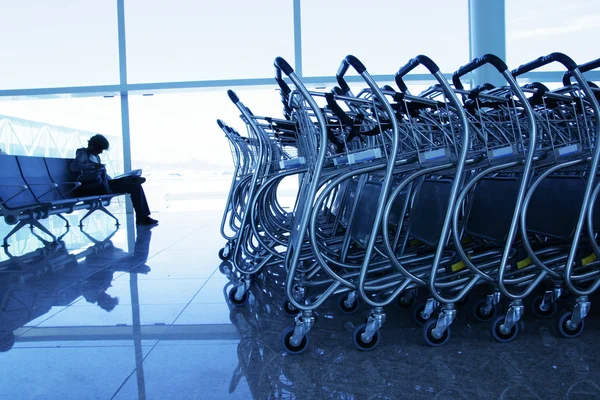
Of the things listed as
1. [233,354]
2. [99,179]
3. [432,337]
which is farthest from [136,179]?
[432,337]

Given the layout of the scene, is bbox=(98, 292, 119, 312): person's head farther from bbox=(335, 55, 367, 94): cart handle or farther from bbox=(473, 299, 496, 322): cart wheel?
bbox=(473, 299, 496, 322): cart wheel

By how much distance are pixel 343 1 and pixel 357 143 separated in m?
5.72

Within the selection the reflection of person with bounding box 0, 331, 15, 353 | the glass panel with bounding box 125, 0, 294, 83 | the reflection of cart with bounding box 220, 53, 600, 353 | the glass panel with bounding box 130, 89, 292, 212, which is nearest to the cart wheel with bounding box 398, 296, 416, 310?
the reflection of cart with bounding box 220, 53, 600, 353

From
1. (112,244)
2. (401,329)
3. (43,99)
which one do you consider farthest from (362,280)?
(43,99)

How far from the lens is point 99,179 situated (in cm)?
580

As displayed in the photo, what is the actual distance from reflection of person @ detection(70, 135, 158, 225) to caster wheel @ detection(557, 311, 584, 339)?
514 centimetres

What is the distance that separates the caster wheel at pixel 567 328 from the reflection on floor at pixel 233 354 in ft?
0.12

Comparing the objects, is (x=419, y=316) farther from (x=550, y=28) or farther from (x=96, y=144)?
(x=550, y=28)

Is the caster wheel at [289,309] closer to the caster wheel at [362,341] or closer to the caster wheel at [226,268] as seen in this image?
the caster wheel at [362,341]

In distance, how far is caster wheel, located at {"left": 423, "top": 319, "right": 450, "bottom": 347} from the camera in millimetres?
1779

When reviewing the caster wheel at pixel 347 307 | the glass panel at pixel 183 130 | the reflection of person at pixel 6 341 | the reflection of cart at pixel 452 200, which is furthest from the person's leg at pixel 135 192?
the caster wheel at pixel 347 307

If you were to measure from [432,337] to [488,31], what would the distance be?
22.4 feet

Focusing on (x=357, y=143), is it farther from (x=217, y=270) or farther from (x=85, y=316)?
(x=85, y=316)

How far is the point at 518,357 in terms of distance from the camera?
166 centimetres
